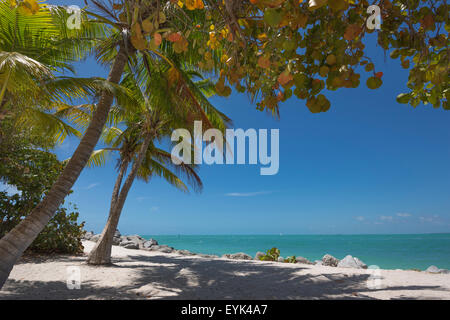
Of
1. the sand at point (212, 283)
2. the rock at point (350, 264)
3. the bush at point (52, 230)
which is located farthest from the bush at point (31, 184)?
the rock at point (350, 264)

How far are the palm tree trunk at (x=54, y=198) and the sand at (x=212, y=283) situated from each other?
3.92 feet

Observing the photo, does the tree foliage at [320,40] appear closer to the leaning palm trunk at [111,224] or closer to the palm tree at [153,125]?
the palm tree at [153,125]

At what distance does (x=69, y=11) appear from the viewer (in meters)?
4.77

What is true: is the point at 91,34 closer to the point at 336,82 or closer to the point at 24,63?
the point at 24,63

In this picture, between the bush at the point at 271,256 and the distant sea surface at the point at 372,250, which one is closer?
the bush at the point at 271,256

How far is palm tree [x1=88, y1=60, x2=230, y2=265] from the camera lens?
5.88 metres

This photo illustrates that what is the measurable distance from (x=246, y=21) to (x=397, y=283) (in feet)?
20.9

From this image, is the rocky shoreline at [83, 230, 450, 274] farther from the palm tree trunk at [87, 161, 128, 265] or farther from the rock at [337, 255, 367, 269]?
the palm tree trunk at [87, 161, 128, 265]

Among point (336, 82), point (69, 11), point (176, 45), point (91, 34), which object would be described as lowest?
point (336, 82)

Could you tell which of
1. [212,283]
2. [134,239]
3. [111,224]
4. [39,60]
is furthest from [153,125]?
[134,239]

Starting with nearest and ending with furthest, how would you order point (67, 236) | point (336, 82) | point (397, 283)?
point (336, 82), point (397, 283), point (67, 236)

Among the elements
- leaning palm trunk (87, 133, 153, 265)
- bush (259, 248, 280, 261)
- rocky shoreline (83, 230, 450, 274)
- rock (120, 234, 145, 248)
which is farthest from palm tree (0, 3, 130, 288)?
rock (120, 234, 145, 248)

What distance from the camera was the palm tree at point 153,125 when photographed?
19.3ft

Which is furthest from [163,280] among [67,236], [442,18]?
[442,18]
